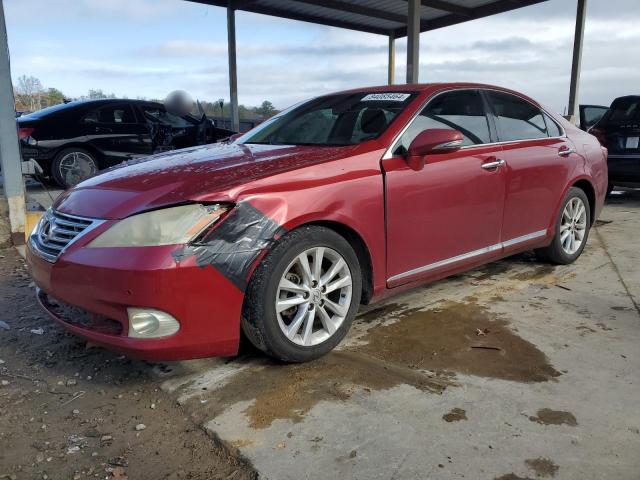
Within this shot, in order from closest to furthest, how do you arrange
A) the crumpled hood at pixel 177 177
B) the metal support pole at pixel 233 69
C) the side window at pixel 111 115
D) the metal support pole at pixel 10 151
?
1. the crumpled hood at pixel 177 177
2. the metal support pole at pixel 10 151
3. the side window at pixel 111 115
4. the metal support pole at pixel 233 69

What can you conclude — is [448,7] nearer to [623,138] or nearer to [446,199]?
[623,138]

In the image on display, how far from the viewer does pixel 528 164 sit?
159 inches

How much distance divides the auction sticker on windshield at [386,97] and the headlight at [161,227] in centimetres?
167

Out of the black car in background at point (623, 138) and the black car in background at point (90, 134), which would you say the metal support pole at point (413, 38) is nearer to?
the black car in background at point (623, 138)

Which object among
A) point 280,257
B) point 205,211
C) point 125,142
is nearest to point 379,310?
point 280,257

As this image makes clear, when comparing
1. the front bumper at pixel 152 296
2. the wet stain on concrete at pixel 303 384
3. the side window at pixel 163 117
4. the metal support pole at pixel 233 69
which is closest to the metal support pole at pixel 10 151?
the front bumper at pixel 152 296

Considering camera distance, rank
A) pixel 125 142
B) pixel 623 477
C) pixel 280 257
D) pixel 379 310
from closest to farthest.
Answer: pixel 623 477 < pixel 280 257 < pixel 379 310 < pixel 125 142

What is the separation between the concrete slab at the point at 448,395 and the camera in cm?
206

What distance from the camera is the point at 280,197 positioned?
2.63 metres

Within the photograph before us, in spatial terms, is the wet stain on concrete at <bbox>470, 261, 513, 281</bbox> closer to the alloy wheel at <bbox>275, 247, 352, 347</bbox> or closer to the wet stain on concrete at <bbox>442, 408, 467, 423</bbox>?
the alloy wheel at <bbox>275, 247, 352, 347</bbox>

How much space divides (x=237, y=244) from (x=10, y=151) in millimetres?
3961

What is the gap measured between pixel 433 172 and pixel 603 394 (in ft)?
5.04

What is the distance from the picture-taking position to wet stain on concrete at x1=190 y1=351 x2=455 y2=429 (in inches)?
96.3

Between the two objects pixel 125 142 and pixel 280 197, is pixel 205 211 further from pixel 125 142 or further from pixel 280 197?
pixel 125 142
